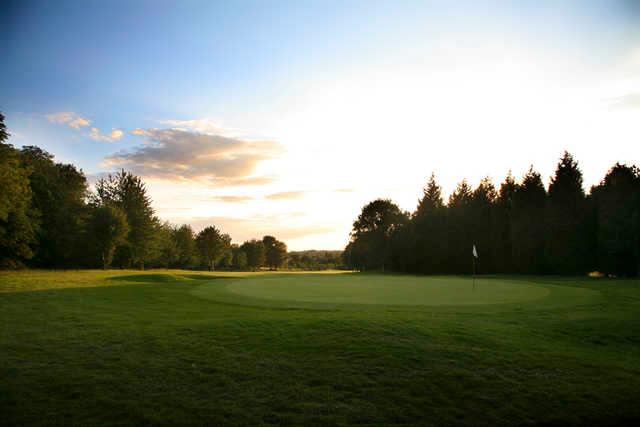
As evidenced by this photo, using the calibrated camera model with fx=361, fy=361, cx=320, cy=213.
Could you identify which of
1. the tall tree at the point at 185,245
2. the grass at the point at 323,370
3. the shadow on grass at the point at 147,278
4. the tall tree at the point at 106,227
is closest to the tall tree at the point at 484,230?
the shadow on grass at the point at 147,278

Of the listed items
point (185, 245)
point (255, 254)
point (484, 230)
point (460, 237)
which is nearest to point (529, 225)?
point (484, 230)

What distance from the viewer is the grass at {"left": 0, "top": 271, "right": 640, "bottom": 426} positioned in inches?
210

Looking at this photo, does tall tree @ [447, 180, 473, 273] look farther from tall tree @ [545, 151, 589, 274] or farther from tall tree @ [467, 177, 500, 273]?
tall tree @ [545, 151, 589, 274]

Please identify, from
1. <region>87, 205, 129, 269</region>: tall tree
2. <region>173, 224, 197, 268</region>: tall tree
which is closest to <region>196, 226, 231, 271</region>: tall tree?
<region>173, 224, 197, 268</region>: tall tree

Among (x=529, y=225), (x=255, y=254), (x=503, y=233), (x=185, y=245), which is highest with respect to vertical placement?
(x=529, y=225)

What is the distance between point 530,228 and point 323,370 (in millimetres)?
47013

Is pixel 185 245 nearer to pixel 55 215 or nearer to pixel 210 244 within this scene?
pixel 210 244

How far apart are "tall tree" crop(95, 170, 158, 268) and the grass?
4218 centimetres

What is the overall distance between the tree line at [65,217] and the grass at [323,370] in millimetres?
27976

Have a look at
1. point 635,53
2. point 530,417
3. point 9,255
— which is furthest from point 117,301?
point 9,255

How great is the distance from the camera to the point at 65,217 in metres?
46.1

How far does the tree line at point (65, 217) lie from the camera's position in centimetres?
3350

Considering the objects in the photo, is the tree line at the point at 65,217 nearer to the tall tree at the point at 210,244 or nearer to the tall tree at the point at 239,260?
the tall tree at the point at 210,244

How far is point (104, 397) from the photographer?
18.9 ft
